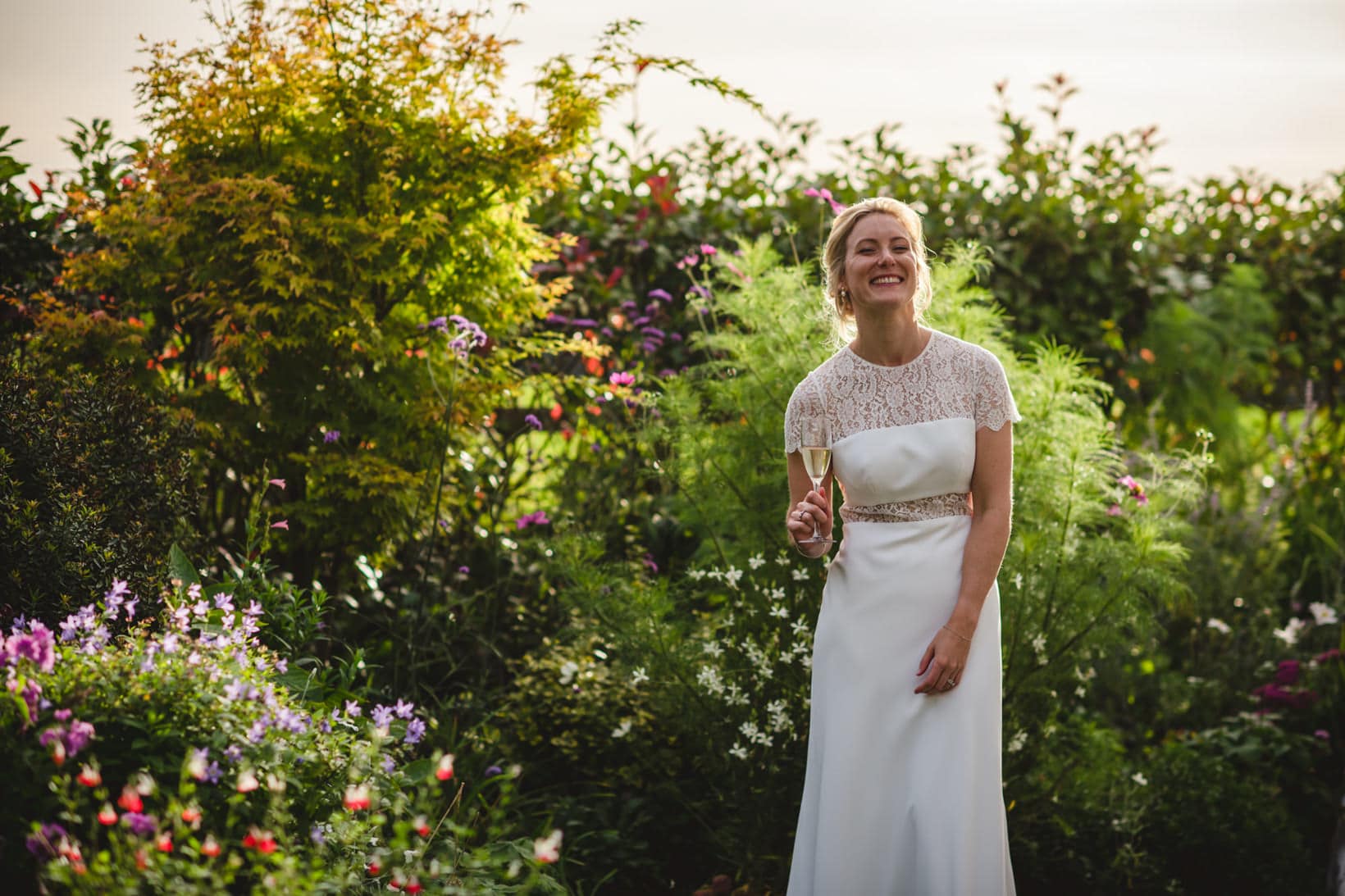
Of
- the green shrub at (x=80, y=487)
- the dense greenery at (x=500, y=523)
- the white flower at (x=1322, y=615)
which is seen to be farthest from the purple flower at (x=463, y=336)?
the white flower at (x=1322, y=615)

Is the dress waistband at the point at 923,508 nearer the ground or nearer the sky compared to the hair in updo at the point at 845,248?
nearer the ground

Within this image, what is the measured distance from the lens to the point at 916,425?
2.93 metres

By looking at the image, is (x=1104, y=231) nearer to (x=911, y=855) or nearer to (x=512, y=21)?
(x=512, y=21)

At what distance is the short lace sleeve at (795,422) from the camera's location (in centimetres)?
310

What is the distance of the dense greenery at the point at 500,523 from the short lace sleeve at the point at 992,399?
997 millimetres

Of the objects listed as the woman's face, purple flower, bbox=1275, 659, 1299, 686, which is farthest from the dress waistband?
purple flower, bbox=1275, 659, 1299, 686

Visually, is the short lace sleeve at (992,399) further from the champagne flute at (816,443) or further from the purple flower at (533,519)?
the purple flower at (533,519)

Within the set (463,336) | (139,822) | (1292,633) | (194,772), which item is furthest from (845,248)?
(1292,633)

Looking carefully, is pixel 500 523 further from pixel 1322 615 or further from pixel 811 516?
pixel 1322 615

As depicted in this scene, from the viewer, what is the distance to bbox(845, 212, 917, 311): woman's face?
2918 millimetres

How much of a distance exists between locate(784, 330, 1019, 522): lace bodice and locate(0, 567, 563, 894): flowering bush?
4.22 feet

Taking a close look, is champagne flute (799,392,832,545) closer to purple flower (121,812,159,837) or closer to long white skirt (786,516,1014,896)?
long white skirt (786,516,1014,896)

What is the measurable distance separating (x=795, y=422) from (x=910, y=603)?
59 centimetres

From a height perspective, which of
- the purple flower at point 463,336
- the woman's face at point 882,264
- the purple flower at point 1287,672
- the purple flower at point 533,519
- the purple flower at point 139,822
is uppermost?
the purple flower at point 463,336
